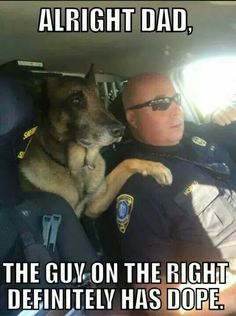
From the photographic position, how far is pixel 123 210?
1.77 m

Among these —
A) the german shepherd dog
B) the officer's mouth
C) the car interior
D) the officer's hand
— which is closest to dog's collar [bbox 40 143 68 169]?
the german shepherd dog

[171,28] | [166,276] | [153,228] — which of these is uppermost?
[171,28]

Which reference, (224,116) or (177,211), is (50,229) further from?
(224,116)

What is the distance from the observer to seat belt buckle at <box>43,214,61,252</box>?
1.73 meters

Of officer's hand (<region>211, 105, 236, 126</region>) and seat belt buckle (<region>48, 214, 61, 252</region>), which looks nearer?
seat belt buckle (<region>48, 214, 61, 252</region>)

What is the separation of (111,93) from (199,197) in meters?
0.31

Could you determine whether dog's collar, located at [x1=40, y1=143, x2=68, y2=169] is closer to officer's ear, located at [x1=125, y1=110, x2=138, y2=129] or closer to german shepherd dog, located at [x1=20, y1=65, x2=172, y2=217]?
german shepherd dog, located at [x1=20, y1=65, x2=172, y2=217]

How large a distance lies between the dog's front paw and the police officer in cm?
1

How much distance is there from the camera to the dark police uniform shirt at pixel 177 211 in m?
1.77

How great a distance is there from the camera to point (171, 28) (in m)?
1.79

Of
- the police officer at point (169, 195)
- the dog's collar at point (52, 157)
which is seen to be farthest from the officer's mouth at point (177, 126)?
the dog's collar at point (52, 157)

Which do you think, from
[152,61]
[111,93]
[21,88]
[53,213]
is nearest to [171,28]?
[152,61]

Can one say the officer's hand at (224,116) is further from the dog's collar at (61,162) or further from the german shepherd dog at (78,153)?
the dog's collar at (61,162)

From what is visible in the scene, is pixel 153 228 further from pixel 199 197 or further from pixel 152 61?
pixel 152 61
